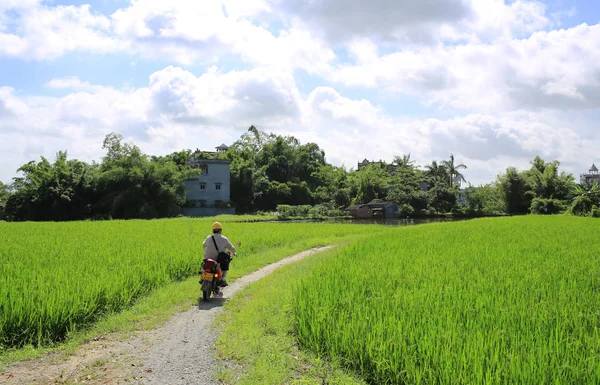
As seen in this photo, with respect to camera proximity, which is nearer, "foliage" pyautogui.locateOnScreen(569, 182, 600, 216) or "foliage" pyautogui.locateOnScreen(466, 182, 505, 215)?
"foliage" pyautogui.locateOnScreen(569, 182, 600, 216)

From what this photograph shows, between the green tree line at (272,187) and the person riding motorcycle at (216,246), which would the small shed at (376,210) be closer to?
the green tree line at (272,187)

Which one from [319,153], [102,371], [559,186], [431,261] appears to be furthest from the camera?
[319,153]

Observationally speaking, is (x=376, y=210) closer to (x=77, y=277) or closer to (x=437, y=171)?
(x=437, y=171)

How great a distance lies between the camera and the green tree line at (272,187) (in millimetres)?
37781

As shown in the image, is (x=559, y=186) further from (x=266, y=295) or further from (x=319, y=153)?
(x=266, y=295)

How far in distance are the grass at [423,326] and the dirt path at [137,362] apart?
39cm

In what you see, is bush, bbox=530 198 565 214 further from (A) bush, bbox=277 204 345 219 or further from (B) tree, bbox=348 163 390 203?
(A) bush, bbox=277 204 345 219

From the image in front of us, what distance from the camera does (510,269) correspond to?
822 cm

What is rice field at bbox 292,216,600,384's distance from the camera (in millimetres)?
3828

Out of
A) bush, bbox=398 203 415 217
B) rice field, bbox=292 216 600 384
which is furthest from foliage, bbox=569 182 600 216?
rice field, bbox=292 216 600 384

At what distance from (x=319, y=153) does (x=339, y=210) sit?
22406mm

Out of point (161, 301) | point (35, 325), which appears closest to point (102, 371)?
point (35, 325)

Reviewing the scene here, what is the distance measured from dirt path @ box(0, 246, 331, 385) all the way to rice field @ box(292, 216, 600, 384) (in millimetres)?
1352

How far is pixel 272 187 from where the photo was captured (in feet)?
181
